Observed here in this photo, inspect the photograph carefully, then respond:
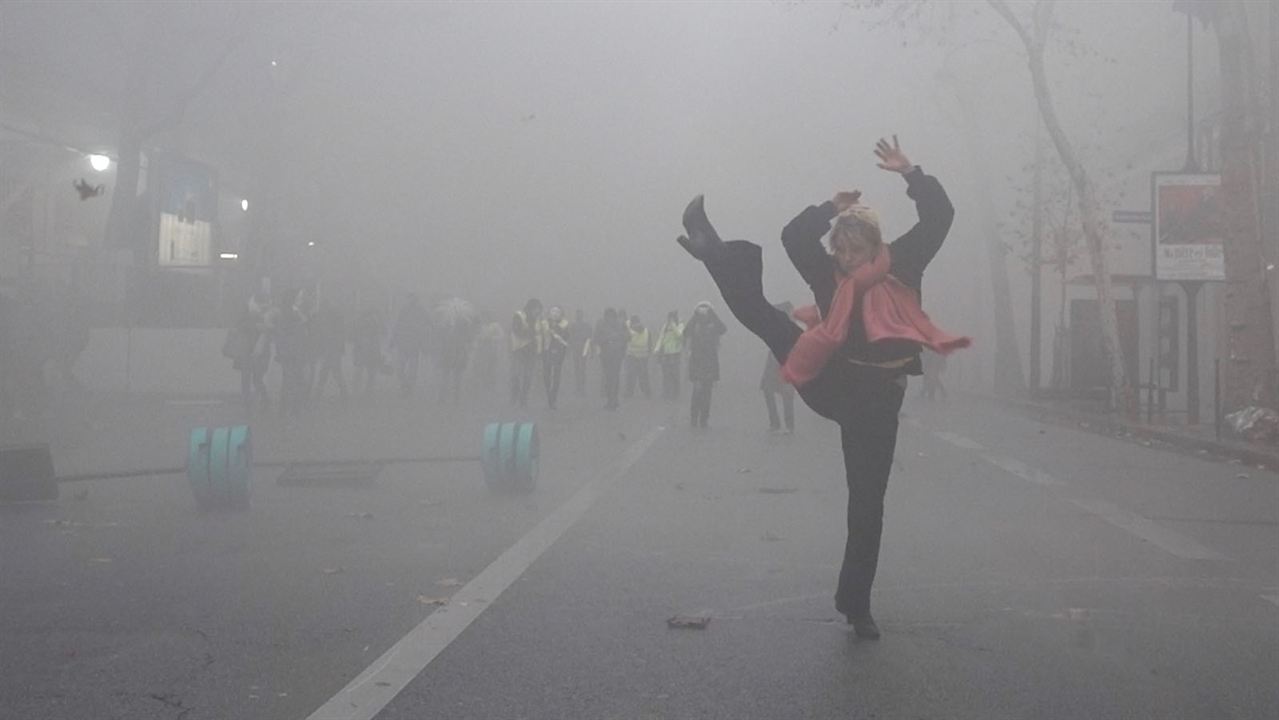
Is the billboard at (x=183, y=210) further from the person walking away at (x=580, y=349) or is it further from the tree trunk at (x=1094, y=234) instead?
the tree trunk at (x=1094, y=234)

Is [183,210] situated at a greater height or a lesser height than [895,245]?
greater

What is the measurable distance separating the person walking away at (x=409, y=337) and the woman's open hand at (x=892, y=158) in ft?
75.3

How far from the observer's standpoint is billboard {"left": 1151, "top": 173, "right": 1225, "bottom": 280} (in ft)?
71.9

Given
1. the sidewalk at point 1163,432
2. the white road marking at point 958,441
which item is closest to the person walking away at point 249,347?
the white road marking at point 958,441

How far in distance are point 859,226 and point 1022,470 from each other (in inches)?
364

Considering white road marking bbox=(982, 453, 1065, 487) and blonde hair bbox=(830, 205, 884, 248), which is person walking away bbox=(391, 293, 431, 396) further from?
blonde hair bbox=(830, 205, 884, 248)

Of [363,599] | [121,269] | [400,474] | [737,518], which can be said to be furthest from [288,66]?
[363,599]

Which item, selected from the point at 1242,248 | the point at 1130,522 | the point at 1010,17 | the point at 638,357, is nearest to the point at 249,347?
the point at 638,357

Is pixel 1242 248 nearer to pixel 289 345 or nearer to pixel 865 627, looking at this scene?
pixel 289 345

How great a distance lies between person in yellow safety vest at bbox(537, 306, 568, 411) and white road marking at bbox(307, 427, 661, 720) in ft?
49.9

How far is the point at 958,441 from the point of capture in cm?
1880

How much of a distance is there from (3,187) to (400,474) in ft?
66.7

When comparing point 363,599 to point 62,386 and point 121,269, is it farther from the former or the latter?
point 121,269

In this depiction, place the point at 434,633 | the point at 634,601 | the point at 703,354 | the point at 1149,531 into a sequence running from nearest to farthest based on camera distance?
the point at 434,633 < the point at 634,601 < the point at 1149,531 < the point at 703,354
